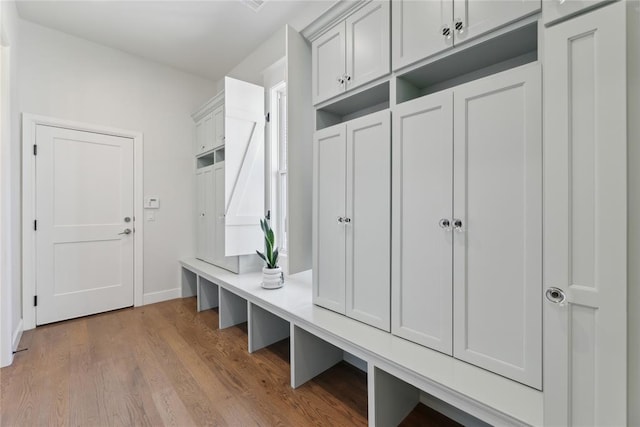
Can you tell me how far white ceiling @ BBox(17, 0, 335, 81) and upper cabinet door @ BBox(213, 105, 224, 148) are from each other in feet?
2.33

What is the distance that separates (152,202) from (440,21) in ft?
11.5

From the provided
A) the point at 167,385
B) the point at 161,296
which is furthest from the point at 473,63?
the point at 161,296

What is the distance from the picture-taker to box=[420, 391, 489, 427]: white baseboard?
1.50 m

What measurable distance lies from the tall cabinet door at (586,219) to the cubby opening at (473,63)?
0.37 m

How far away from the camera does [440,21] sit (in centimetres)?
135

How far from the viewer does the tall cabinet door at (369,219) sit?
5.21 ft

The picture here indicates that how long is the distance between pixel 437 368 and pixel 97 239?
→ 3.57m

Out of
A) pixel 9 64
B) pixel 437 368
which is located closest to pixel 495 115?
pixel 437 368

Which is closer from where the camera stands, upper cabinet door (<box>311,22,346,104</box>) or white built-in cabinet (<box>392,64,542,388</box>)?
white built-in cabinet (<box>392,64,542,388</box>)

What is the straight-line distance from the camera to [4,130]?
2086 mm

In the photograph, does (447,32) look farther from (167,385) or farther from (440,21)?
(167,385)

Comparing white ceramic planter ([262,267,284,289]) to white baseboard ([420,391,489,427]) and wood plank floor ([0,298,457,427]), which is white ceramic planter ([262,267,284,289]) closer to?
wood plank floor ([0,298,457,427])

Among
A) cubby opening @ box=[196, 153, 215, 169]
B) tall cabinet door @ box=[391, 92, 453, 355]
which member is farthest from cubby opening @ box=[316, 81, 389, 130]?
cubby opening @ box=[196, 153, 215, 169]

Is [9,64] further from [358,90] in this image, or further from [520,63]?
[520,63]
